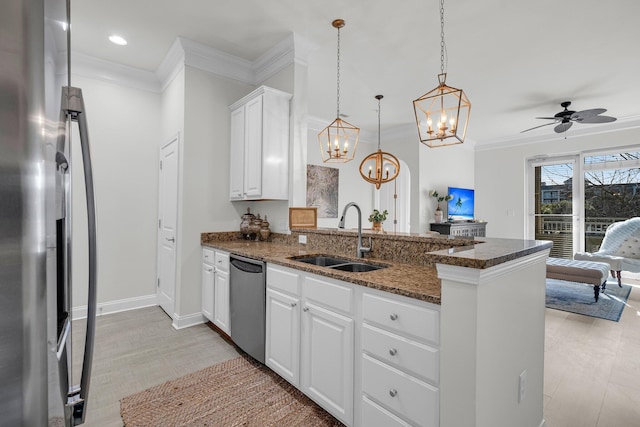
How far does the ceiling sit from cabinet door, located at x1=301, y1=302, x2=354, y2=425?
2485mm

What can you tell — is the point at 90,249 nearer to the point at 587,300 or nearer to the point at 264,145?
the point at 264,145

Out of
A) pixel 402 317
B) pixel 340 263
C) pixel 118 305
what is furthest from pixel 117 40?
pixel 402 317

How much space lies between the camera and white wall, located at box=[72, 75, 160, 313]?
3.51m

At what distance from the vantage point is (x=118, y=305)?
12.1 feet

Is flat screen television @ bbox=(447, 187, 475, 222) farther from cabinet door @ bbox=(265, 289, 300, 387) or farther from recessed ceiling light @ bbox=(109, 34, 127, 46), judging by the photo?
recessed ceiling light @ bbox=(109, 34, 127, 46)

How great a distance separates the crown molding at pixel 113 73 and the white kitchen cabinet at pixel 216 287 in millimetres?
2204


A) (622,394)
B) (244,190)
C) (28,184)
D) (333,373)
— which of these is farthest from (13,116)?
(622,394)

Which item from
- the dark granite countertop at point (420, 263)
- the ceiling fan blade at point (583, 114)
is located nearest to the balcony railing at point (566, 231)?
the ceiling fan blade at point (583, 114)

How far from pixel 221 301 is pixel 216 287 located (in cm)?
17

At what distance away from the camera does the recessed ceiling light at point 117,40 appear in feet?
10.2

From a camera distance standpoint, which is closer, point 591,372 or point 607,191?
point 591,372

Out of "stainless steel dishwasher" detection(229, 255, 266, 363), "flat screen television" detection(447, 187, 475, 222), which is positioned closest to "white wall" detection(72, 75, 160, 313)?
"stainless steel dishwasher" detection(229, 255, 266, 363)

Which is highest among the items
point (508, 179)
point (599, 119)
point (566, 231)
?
point (599, 119)

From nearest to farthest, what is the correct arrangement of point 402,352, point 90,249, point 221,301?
point 90,249
point 402,352
point 221,301
